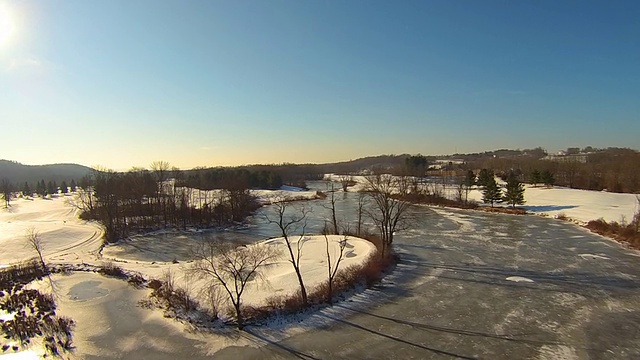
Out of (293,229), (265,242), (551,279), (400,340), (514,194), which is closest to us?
(400,340)

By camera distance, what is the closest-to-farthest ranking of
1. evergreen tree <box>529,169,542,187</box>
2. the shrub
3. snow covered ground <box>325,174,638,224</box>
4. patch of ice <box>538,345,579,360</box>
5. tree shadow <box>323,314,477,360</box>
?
patch of ice <box>538,345,579,360</box> → tree shadow <box>323,314,477,360</box> → the shrub → snow covered ground <box>325,174,638,224</box> → evergreen tree <box>529,169,542,187</box>

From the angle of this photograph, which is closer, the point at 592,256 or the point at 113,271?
the point at 592,256

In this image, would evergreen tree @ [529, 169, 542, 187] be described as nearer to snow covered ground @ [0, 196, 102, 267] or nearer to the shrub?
the shrub

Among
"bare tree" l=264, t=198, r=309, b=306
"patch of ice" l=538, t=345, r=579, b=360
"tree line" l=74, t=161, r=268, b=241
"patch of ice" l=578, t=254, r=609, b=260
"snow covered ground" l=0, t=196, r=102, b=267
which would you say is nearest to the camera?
"patch of ice" l=538, t=345, r=579, b=360

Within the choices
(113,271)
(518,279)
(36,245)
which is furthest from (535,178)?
(36,245)

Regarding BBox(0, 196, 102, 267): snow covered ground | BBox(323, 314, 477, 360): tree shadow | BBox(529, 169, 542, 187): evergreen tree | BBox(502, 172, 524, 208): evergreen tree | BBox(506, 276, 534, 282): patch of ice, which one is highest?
BBox(529, 169, 542, 187): evergreen tree

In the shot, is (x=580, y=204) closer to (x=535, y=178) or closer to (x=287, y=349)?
(x=535, y=178)

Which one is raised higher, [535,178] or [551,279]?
[535,178]

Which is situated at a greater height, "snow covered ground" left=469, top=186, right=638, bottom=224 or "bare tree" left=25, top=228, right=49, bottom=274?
"snow covered ground" left=469, top=186, right=638, bottom=224

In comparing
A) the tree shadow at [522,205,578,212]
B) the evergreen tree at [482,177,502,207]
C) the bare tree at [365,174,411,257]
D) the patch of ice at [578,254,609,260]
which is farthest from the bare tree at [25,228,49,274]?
the tree shadow at [522,205,578,212]

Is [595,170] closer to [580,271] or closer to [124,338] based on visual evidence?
[580,271]

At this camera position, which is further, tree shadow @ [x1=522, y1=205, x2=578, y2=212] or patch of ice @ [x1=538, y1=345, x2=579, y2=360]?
tree shadow @ [x1=522, y1=205, x2=578, y2=212]
